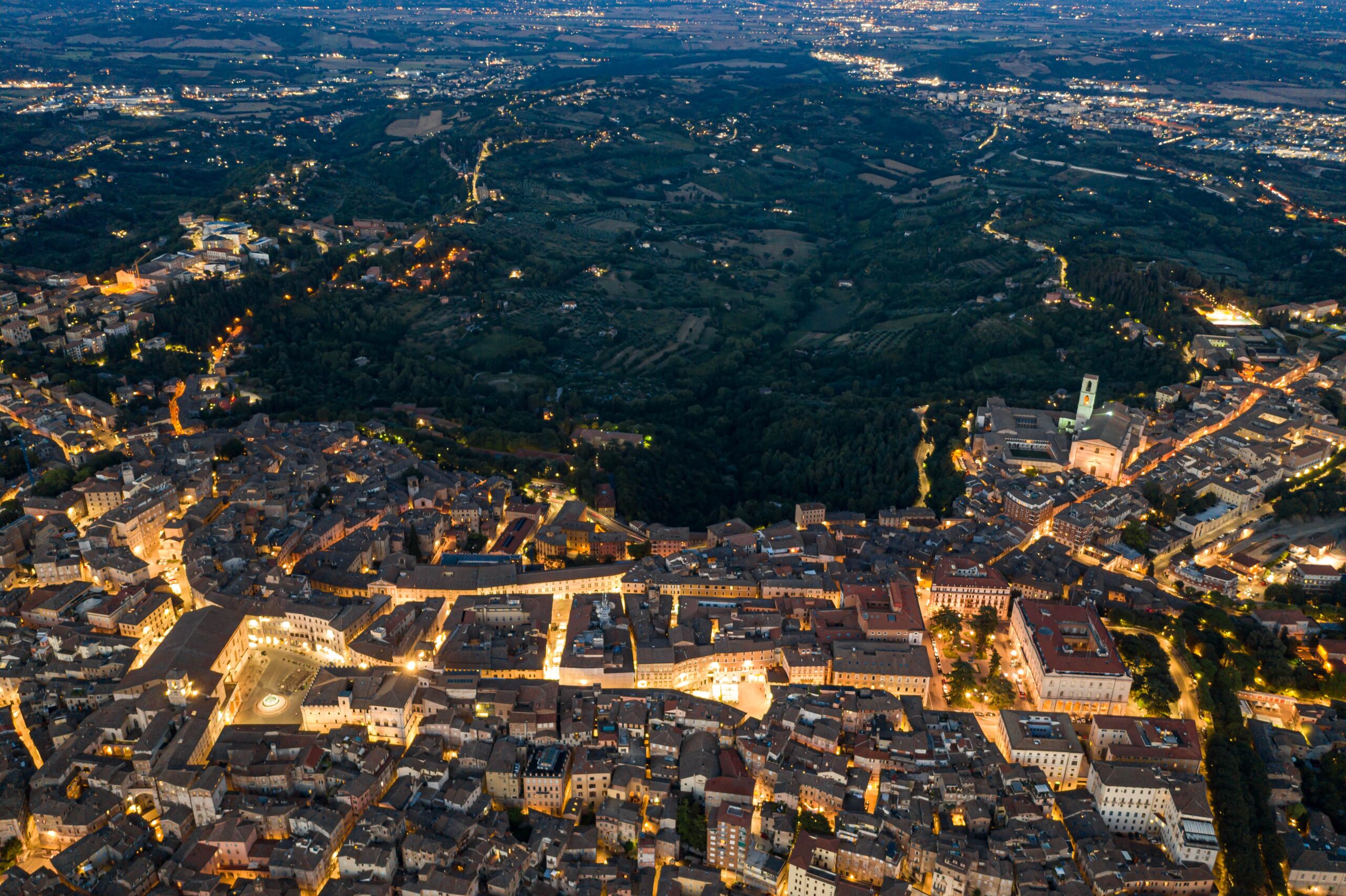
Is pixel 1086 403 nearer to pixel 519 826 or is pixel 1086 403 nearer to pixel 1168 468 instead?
pixel 1168 468

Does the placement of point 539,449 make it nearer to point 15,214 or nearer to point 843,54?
point 15,214

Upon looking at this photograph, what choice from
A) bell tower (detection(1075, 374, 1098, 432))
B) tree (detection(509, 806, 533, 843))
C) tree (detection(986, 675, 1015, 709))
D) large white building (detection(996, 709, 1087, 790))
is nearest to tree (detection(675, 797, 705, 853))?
tree (detection(509, 806, 533, 843))

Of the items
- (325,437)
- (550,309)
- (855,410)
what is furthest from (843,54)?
(325,437)

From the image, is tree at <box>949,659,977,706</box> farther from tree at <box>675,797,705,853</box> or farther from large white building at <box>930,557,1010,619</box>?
tree at <box>675,797,705,853</box>

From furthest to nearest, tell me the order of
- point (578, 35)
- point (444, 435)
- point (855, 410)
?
point (578, 35), point (855, 410), point (444, 435)

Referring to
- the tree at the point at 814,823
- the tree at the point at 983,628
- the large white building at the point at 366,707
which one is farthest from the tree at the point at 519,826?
the tree at the point at 983,628

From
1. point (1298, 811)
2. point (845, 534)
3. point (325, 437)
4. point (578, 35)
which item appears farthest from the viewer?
point (578, 35)

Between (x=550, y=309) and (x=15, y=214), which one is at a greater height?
(x=15, y=214)
